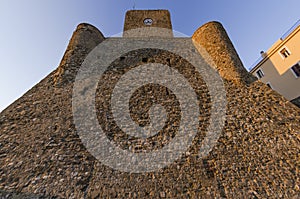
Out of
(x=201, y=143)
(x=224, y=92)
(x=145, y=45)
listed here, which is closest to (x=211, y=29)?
(x=145, y=45)

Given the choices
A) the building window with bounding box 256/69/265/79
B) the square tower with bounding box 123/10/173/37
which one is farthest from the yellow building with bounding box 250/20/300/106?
the square tower with bounding box 123/10/173/37

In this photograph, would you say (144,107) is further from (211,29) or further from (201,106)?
(211,29)

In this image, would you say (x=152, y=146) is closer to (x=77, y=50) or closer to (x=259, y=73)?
(x=77, y=50)

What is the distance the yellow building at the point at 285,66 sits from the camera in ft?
32.4

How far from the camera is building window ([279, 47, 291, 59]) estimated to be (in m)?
10.7

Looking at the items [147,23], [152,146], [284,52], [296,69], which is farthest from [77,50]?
[284,52]

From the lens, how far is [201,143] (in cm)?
445

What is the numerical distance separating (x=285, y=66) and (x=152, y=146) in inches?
460

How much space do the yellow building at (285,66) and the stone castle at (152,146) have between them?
20.2 ft

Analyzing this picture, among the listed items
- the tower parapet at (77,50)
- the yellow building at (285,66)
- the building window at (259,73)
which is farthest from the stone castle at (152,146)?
the building window at (259,73)

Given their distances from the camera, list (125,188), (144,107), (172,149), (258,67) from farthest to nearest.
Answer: (258,67), (144,107), (172,149), (125,188)

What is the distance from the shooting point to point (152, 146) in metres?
4.40

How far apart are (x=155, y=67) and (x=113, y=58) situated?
209cm

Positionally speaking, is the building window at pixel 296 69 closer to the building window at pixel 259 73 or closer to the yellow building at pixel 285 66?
the yellow building at pixel 285 66
